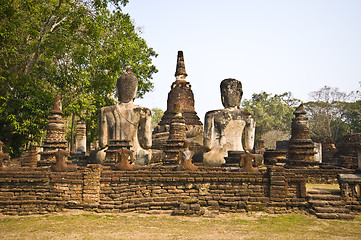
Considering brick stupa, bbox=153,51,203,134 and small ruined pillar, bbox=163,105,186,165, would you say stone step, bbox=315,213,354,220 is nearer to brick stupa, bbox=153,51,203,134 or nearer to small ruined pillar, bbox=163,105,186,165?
small ruined pillar, bbox=163,105,186,165

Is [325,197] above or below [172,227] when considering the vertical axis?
above

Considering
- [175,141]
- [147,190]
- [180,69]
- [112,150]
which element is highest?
[180,69]

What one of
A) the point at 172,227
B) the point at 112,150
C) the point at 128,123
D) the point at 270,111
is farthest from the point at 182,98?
the point at 270,111

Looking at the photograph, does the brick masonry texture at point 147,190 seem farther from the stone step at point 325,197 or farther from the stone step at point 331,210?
the stone step at point 331,210

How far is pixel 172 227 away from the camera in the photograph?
513 cm

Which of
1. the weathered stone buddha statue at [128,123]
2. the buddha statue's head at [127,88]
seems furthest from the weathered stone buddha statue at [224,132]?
the buddha statue's head at [127,88]

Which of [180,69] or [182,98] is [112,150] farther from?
[180,69]

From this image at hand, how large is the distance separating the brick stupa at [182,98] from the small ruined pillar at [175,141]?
9.51 meters

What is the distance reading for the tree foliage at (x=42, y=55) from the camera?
41.1 ft

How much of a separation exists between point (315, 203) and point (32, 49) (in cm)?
1218

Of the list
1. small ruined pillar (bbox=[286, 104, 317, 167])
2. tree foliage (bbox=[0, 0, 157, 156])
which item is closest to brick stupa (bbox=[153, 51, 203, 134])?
tree foliage (bbox=[0, 0, 157, 156])

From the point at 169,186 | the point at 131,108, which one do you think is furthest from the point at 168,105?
the point at 169,186

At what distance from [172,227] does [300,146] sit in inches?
262

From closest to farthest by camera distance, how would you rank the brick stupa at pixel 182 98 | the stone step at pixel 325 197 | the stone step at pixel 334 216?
the stone step at pixel 334 216 → the stone step at pixel 325 197 → the brick stupa at pixel 182 98
